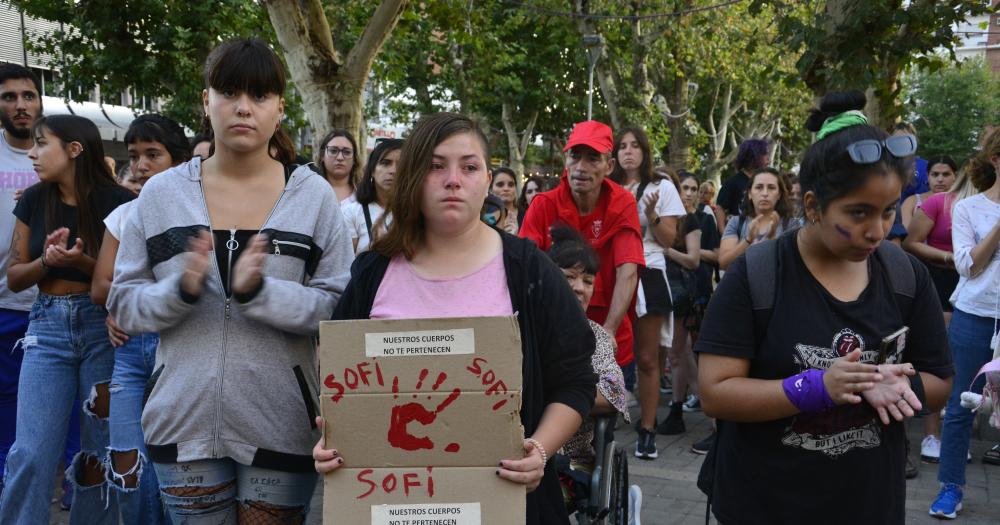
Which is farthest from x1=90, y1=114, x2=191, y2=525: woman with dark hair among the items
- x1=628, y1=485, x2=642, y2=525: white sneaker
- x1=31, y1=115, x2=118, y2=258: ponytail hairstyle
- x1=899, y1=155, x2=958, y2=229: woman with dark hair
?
x1=899, y1=155, x2=958, y2=229: woman with dark hair

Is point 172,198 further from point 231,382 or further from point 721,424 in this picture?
point 721,424

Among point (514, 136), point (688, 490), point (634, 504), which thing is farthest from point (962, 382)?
point (514, 136)

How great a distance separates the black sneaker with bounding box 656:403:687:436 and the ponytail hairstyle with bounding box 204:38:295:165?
5256 mm

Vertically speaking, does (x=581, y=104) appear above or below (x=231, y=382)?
above

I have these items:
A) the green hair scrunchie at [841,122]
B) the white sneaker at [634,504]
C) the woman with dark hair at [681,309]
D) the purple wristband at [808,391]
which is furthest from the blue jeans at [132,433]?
the woman with dark hair at [681,309]

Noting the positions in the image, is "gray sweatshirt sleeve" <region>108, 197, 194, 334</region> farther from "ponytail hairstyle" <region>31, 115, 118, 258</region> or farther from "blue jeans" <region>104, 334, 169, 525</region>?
"ponytail hairstyle" <region>31, 115, 118, 258</region>

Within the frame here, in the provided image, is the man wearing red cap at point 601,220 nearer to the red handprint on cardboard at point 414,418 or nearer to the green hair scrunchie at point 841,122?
the green hair scrunchie at point 841,122

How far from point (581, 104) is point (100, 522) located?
30225 millimetres

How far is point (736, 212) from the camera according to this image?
8156 millimetres

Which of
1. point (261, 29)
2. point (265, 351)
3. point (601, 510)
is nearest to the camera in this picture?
point (265, 351)

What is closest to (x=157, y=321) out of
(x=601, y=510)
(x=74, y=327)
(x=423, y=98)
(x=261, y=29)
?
(x=74, y=327)

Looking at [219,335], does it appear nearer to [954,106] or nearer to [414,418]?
[414,418]

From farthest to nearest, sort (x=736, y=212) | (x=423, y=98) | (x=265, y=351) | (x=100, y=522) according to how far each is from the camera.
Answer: (x=423, y=98), (x=736, y=212), (x=100, y=522), (x=265, y=351)

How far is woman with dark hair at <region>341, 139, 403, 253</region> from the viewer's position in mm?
5508
